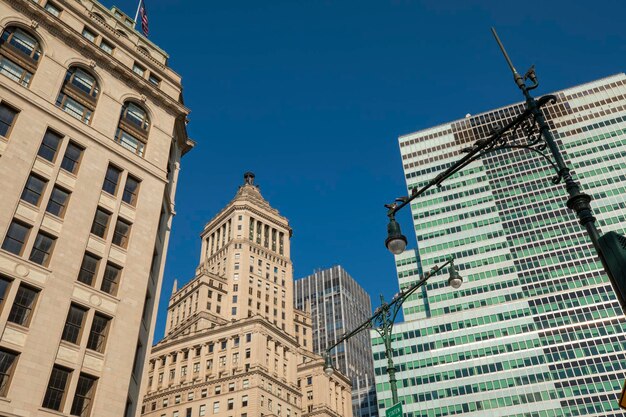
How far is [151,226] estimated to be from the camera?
42.5 metres

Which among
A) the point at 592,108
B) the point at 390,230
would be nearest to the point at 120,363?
the point at 390,230

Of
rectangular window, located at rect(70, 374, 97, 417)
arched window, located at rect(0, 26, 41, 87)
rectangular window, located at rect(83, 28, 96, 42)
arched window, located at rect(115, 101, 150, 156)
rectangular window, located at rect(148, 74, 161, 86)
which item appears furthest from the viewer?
rectangular window, located at rect(148, 74, 161, 86)

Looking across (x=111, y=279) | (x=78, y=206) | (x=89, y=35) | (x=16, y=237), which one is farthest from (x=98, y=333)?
(x=89, y=35)

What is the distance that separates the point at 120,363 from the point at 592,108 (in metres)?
147

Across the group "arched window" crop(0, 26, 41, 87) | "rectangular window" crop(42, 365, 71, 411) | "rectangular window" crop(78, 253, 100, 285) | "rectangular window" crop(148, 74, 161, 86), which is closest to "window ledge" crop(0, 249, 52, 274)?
"rectangular window" crop(78, 253, 100, 285)

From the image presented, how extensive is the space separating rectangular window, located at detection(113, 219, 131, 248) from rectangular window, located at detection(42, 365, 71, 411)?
33.7 ft

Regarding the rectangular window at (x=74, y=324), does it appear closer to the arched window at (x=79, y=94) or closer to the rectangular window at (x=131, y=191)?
the rectangular window at (x=131, y=191)

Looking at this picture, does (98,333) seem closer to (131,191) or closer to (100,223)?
(100,223)

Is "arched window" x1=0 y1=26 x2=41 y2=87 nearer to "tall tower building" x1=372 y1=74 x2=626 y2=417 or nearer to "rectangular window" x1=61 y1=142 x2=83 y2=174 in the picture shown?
"rectangular window" x1=61 y1=142 x2=83 y2=174

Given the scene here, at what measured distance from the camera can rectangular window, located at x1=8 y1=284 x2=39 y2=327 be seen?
3120 centimetres

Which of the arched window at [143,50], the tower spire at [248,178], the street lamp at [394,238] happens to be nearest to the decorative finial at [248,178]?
the tower spire at [248,178]

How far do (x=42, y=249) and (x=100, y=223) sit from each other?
5.06m

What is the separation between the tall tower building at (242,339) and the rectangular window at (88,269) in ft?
208

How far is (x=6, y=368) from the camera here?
97.0ft
